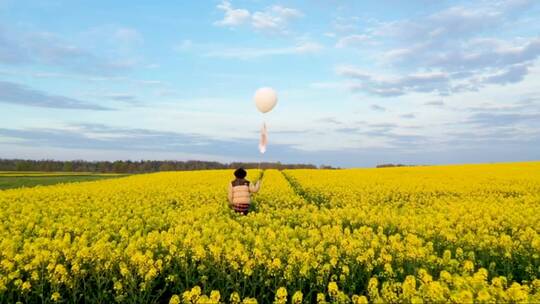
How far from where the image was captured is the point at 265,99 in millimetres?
19250

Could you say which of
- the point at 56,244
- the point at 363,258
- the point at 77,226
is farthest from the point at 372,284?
the point at 77,226

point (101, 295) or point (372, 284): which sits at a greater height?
point (372, 284)

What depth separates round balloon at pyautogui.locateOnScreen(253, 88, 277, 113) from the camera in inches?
757

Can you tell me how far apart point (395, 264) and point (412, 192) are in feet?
49.6

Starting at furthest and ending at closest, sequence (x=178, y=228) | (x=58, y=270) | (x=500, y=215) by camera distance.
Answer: (x=500, y=215), (x=178, y=228), (x=58, y=270)

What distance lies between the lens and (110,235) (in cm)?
987

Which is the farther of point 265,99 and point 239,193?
point 265,99

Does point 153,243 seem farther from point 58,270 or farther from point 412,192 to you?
point 412,192

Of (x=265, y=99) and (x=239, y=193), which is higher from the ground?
(x=265, y=99)

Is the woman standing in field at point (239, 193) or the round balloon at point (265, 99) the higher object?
the round balloon at point (265, 99)

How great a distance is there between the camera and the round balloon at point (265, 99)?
19219 millimetres

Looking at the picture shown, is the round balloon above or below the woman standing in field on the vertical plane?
above

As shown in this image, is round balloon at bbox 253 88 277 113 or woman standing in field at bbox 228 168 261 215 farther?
round balloon at bbox 253 88 277 113

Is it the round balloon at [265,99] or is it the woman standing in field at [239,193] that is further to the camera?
the round balloon at [265,99]
